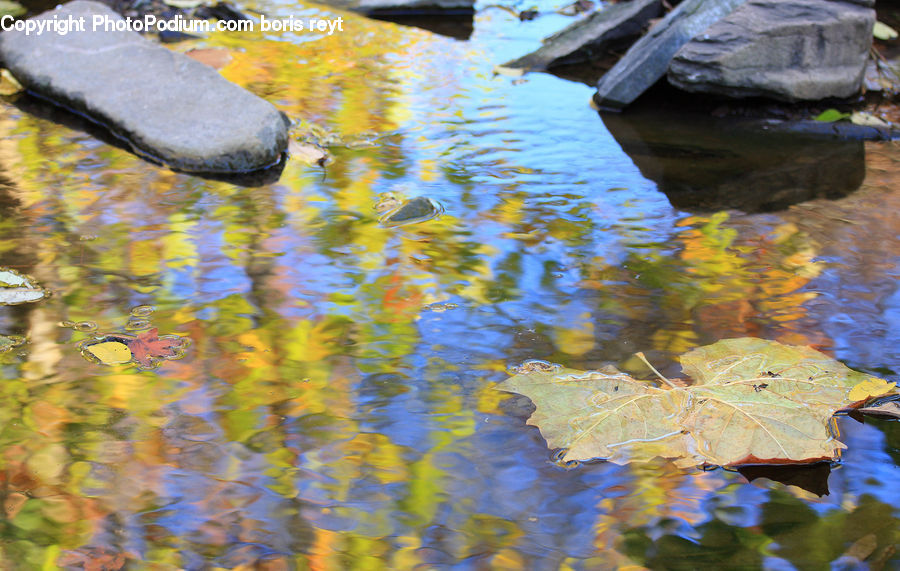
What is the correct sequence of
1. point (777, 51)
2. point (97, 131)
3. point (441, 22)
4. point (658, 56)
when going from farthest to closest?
point (441, 22) → point (658, 56) → point (777, 51) → point (97, 131)

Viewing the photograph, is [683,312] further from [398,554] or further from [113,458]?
[113,458]

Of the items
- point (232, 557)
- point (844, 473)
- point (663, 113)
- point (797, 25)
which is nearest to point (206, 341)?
point (232, 557)

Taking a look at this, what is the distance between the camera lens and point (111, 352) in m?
1.70

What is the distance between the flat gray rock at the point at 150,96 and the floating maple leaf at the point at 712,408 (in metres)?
1.53

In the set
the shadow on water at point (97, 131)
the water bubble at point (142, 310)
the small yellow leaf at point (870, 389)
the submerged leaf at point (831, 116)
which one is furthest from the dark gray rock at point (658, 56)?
the water bubble at point (142, 310)

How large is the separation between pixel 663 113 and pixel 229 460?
2.58 m

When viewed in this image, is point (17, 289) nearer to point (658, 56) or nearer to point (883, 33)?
point (658, 56)

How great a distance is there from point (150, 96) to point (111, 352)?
1.56 m

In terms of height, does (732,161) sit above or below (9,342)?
above

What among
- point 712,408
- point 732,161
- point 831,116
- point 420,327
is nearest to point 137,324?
point 420,327

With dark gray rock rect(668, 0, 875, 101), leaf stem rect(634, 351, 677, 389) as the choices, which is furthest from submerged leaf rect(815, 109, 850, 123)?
leaf stem rect(634, 351, 677, 389)

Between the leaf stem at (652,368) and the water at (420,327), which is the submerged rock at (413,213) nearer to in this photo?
the water at (420,327)

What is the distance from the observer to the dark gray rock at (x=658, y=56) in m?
3.33

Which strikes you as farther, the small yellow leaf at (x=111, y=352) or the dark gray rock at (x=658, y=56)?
the dark gray rock at (x=658, y=56)
